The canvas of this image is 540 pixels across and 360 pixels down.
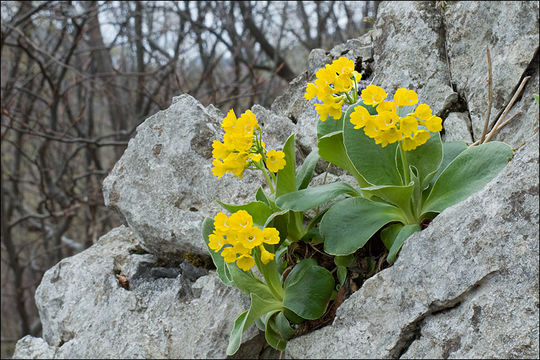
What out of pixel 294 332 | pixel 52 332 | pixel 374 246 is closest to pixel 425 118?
pixel 374 246

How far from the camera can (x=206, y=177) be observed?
2.35m

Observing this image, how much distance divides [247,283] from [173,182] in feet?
2.56

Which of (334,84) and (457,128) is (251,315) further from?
(457,128)

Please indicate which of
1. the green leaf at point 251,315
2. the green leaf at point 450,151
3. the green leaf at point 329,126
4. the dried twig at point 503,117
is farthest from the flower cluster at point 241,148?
the dried twig at point 503,117

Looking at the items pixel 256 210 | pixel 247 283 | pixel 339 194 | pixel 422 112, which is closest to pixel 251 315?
pixel 247 283

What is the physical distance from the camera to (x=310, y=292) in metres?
1.73

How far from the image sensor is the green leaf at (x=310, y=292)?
1.71 m

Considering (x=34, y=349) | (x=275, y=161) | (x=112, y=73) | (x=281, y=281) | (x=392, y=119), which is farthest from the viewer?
(x=112, y=73)

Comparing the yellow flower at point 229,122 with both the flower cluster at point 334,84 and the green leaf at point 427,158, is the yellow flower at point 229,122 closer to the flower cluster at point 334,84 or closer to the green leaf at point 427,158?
the flower cluster at point 334,84

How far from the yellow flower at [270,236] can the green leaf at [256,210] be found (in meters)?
0.20

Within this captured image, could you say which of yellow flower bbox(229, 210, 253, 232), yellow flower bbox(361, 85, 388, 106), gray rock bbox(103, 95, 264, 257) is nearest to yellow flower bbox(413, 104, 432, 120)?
yellow flower bbox(361, 85, 388, 106)

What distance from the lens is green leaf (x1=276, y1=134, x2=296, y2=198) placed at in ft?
6.02

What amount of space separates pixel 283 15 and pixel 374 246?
669 centimetres

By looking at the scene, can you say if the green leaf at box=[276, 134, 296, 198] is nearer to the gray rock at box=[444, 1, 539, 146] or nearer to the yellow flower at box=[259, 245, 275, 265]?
the yellow flower at box=[259, 245, 275, 265]
